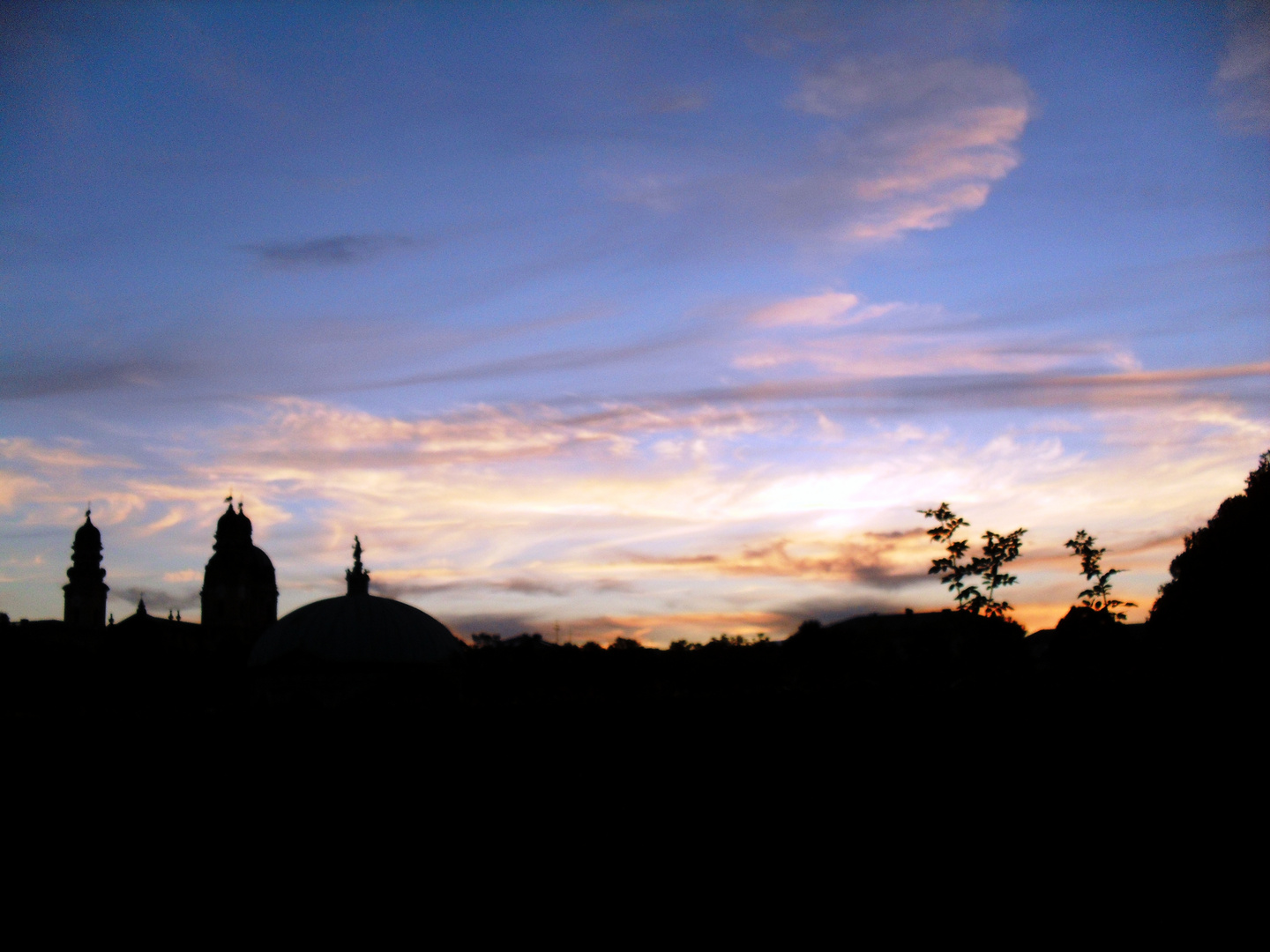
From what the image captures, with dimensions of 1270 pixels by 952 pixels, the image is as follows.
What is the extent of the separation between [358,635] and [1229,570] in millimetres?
53216

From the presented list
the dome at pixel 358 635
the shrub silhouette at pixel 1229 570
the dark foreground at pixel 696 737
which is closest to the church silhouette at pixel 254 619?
the dome at pixel 358 635

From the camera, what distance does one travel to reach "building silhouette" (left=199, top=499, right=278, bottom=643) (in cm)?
12044

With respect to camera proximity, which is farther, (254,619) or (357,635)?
(254,619)

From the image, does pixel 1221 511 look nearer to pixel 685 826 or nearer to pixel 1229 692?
pixel 1229 692

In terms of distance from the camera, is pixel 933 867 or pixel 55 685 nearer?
pixel 933 867

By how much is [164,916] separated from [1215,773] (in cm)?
1242

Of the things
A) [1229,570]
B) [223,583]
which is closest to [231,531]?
[223,583]

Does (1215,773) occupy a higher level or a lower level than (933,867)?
higher

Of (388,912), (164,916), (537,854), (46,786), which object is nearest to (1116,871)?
(537,854)

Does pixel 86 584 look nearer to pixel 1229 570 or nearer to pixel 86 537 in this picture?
pixel 86 537

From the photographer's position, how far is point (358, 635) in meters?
72.1

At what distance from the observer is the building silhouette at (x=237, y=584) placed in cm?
12044

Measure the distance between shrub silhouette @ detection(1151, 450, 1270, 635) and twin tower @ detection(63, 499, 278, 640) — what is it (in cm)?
10333

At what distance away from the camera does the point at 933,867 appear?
41.7ft
